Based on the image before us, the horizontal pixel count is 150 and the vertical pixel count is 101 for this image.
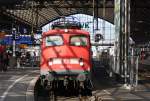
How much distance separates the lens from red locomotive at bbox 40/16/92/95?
895 inches

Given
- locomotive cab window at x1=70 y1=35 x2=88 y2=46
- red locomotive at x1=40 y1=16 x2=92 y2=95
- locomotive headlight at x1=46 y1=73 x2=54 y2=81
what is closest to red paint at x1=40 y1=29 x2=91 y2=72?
red locomotive at x1=40 y1=16 x2=92 y2=95

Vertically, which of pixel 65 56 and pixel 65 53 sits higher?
pixel 65 53

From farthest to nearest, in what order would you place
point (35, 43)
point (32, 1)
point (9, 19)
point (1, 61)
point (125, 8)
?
1. point (9, 19)
2. point (35, 43)
3. point (32, 1)
4. point (1, 61)
5. point (125, 8)

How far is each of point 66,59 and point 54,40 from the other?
1326mm

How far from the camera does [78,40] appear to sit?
77.8 ft

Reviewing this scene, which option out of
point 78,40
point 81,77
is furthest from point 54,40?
point 81,77

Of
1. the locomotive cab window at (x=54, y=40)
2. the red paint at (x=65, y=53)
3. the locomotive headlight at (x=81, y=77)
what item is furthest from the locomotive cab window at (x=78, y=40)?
the locomotive headlight at (x=81, y=77)

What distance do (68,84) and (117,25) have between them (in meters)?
8.13

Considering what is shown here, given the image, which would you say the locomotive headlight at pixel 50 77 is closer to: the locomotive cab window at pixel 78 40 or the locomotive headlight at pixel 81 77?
the locomotive headlight at pixel 81 77

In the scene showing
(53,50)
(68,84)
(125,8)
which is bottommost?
(68,84)

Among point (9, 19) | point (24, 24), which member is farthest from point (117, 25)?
point (24, 24)

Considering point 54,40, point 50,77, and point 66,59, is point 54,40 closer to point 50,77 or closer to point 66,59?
point 66,59

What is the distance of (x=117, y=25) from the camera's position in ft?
102

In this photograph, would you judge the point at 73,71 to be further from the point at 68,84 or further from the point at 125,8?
A: the point at 125,8
